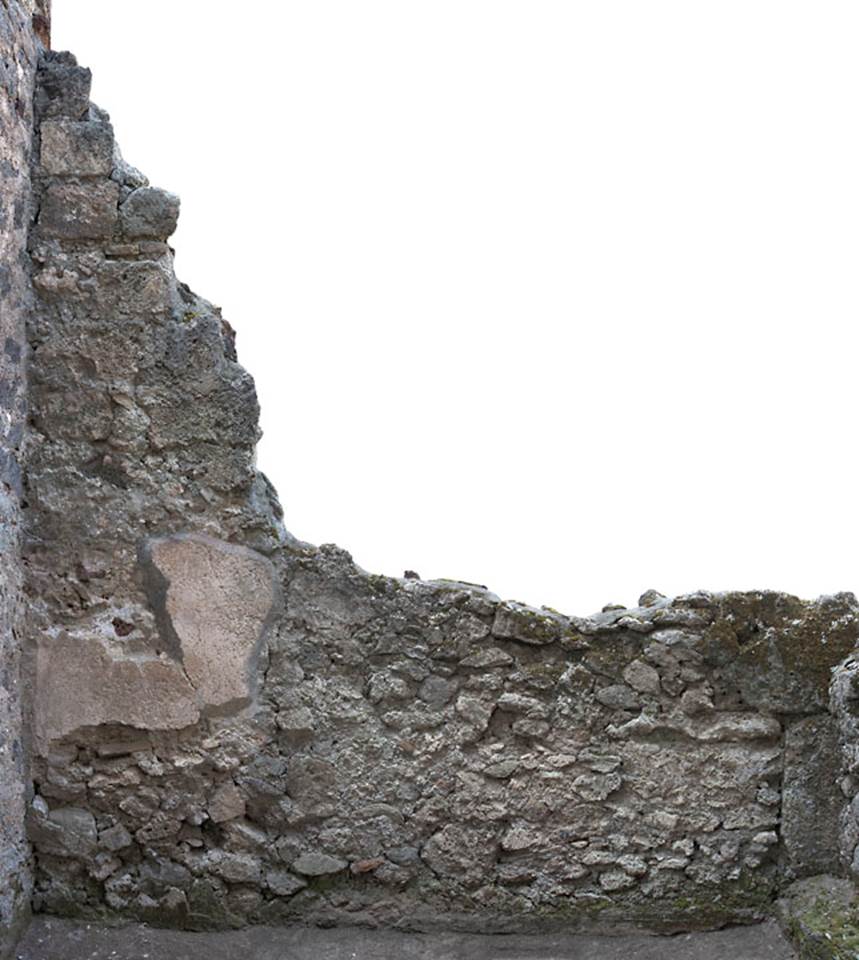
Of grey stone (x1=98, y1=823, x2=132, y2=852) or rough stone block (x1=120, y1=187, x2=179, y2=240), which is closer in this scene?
grey stone (x1=98, y1=823, x2=132, y2=852)

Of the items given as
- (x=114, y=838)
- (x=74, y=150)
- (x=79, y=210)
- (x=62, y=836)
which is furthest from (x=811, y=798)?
(x=74, y=150)

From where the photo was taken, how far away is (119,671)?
3635 mm

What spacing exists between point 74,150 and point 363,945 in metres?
2.83

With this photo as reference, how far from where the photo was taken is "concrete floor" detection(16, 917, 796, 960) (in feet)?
11.5

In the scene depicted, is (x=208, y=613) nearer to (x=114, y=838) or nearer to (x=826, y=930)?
(x=114, y=838)

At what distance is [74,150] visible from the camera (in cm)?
382

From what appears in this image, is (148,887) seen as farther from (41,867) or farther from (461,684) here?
(461,684)

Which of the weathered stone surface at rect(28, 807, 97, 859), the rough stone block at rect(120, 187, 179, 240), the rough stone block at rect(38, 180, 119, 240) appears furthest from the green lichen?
the rough stone block at rect(38, 180, 119, 240)

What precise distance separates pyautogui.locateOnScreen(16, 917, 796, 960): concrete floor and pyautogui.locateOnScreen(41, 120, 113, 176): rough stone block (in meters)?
2.49

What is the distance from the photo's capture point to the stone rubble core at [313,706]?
3.64 m

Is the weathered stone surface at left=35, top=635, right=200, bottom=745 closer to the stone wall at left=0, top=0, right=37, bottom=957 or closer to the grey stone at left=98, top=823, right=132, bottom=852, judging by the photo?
the stone wall at left=0, top=0, right=37, bottom=957

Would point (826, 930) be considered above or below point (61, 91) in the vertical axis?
below

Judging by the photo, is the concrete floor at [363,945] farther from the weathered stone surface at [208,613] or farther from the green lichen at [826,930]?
the weathered stone surface at [208,613]

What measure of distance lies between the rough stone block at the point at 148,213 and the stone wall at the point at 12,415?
33cm
